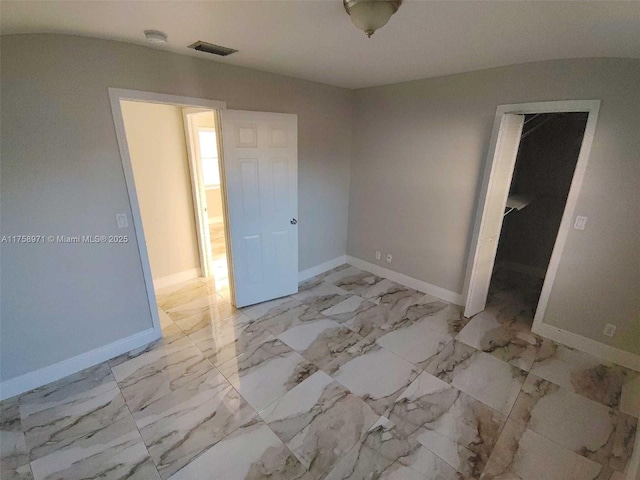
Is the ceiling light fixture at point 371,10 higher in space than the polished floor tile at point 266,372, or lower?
higher

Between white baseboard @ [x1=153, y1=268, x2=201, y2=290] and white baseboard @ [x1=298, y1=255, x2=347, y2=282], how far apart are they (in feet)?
4.70

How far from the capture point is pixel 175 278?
3.75m

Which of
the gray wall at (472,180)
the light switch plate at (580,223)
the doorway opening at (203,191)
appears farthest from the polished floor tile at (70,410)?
the light switch plate at (580,223)

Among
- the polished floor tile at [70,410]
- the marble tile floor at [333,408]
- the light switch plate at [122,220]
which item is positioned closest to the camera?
the marble tile floor at [333,408]

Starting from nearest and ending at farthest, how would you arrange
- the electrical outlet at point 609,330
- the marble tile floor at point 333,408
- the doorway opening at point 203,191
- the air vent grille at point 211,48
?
the marble tile floor at point 333,408 → the air vent grille at point 211,48 → the electrical outlet at point 609,330 → the doorway opening at point 203,191

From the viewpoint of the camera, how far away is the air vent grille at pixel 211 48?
206cm

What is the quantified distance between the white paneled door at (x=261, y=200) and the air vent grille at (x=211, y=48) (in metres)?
0.50

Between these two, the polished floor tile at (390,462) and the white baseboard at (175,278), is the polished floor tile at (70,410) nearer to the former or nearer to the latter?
the white baseboard at (175,278)

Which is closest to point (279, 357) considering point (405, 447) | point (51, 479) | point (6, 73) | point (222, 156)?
point (405, 447)

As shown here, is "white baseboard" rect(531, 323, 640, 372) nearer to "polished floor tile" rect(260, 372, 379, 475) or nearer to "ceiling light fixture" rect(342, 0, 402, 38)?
"polished floor tile" rect(260, 372, 379, 475)

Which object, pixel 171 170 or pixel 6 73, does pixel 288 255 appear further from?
pixel 6 73

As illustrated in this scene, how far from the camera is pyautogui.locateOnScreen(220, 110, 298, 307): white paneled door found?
2797mm

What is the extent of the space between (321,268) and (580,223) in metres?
2.84

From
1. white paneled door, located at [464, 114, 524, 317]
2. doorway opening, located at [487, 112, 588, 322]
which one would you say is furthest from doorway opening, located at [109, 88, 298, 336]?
doorway opening, located at [487, 112, 588, 322]
